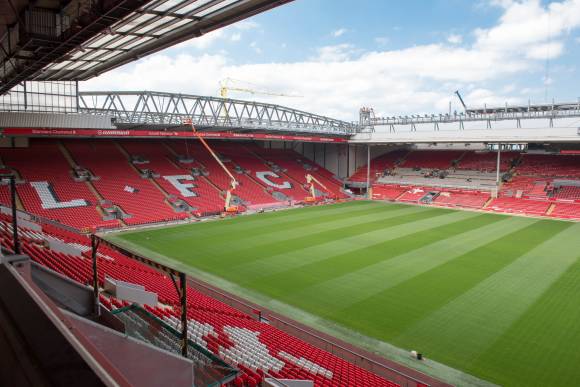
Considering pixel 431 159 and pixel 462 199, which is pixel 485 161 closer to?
pixel 431 159

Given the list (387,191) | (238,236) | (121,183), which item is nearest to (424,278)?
(238,236)

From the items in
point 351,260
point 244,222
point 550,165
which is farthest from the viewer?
point 550,165

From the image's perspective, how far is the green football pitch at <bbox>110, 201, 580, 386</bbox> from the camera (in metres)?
11.7

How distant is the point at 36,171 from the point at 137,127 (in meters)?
7.86

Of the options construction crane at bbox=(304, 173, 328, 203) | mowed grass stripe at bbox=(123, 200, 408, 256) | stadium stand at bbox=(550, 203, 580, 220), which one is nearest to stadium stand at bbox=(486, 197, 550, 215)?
stadium stand at bbox=(550, 203, 580, 220)

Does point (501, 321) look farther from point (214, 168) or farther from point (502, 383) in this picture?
point (214, 168)

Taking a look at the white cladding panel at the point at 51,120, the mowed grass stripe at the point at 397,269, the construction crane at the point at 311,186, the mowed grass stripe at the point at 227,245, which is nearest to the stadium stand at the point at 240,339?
the mowed grass stripe at the point at 397,269

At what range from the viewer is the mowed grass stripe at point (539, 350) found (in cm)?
1030

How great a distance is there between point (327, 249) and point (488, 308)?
30.4 feet

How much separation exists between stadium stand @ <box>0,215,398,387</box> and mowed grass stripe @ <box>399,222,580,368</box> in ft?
10.4

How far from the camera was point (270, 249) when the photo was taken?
22047 millimetres

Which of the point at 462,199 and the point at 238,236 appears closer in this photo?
the point at 238,236

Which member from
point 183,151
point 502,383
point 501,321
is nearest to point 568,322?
point 501,321

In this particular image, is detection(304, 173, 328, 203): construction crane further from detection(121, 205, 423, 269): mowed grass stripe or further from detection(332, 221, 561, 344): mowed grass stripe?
detection(332, 221, 561, 344): mowed grass stripe
